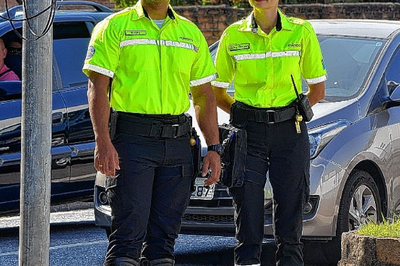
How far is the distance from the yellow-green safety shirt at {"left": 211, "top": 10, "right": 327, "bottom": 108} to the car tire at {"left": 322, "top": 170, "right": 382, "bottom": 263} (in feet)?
4.63

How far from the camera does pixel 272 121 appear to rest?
668cm

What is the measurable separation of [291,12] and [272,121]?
38.4ft

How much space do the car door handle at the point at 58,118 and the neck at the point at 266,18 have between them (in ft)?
10.0

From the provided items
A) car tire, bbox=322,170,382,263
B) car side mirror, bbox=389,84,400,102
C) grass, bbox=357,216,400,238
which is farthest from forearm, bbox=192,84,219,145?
car side mirror, bbox=389,84,400,102

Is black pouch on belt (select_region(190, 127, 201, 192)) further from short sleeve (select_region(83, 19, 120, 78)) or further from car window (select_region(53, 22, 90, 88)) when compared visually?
car window (select_region(53, 22, 90, 88))

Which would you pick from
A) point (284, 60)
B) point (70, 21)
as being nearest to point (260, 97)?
point (284, 60)

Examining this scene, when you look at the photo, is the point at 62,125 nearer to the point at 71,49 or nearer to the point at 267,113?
the point at 71,49

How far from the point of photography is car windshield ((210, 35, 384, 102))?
27.9 feet

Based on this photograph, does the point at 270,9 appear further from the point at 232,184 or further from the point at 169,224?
the point at 169,224

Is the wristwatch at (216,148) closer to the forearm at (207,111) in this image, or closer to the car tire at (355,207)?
the forearm at (207,111)

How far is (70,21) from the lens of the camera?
1014cm

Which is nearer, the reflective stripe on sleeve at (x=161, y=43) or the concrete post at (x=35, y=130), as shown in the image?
the concrete post at (x=35, y=130)

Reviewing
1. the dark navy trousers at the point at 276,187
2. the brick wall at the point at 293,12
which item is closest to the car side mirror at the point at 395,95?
the dark navy trousers at the point at 276,187

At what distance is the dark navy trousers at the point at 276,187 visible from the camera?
21.9 feet
